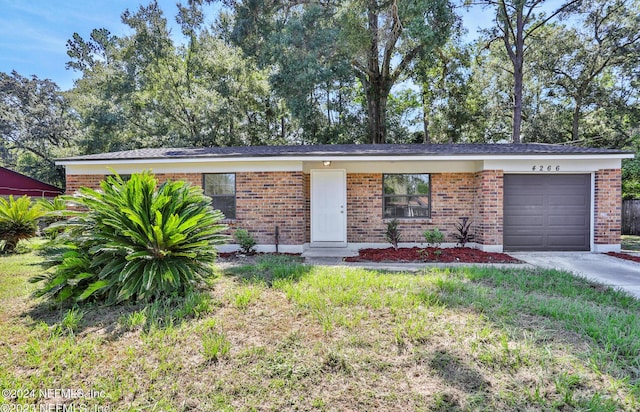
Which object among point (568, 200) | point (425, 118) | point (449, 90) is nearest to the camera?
point (568, 200)

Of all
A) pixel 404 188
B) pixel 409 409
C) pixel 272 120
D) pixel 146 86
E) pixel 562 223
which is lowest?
pixel 409 409

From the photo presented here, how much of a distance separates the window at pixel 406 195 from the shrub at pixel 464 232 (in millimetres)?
896

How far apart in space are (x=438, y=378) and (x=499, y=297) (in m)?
2.14

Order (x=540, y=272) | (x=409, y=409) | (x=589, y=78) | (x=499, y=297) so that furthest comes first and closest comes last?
(x=589, y=78)
(x=540, y=272)
(x=499, y=297)
(x=409, y=409)

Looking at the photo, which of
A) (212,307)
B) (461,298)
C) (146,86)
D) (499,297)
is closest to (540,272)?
(499,297)

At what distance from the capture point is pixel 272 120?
19891 millimetres

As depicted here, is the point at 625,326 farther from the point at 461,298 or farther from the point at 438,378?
the point at 438,378

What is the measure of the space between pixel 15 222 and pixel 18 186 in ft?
26.9

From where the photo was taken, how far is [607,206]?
8.00 meters

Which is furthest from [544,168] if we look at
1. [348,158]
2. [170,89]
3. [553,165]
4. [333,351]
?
[170,89]

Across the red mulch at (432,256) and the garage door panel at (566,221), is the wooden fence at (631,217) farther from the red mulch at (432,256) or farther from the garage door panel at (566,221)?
the red mulch at (432,256)

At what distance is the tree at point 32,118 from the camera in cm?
2395

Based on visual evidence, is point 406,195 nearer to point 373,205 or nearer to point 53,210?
point 373,205

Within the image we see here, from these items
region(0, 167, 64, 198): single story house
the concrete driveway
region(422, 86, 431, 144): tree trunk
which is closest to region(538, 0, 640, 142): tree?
region(422, 86, 431, 144): tree trunk
